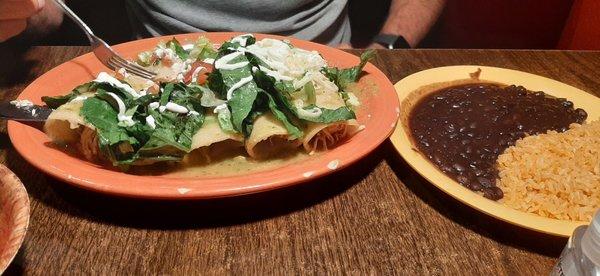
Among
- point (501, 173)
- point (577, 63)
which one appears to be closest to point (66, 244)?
point (501, 173)

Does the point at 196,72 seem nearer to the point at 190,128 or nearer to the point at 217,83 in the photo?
the point at 217,83

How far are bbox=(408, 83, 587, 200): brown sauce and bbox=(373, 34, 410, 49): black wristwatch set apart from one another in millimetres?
698

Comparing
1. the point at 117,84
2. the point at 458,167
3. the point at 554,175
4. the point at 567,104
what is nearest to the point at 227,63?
the point at 117,84

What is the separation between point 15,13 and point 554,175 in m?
1.70

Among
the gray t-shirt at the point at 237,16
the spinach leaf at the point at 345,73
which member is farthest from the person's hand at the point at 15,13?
the spinach leaf at the point at 345,73

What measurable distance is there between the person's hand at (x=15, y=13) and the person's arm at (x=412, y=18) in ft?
5.46

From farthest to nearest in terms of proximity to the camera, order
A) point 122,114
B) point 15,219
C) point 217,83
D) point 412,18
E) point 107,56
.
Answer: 1. point 412,18
2. point 107,56
3. point 217,83
4. point 122,114
5. point 15,219

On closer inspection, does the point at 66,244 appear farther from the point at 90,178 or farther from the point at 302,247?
the point at 302,247

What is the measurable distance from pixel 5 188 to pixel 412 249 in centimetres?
86

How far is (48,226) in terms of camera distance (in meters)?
1.15

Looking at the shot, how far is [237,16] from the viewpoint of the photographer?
2.19 meters

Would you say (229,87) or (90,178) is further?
(229,87)

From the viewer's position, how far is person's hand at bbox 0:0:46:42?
61.9 inches

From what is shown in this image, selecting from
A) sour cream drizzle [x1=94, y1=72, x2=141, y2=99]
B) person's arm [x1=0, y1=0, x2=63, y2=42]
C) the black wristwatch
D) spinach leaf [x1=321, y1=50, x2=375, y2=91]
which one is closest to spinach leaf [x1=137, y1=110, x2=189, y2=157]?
sour cream drizzle [x1=94, y1=72, x2=141, y2=99]
